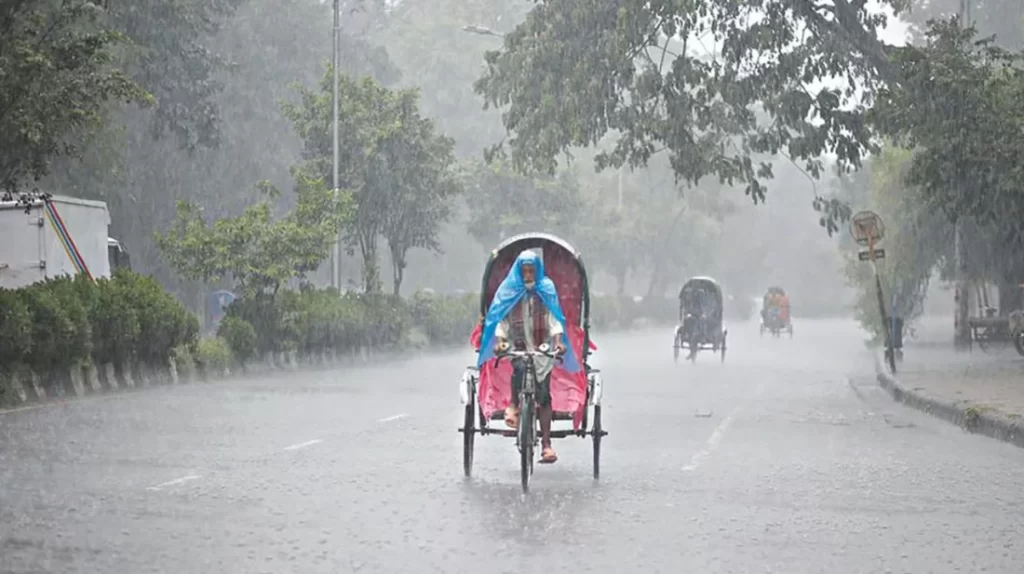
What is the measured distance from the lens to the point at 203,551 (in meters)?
9.04

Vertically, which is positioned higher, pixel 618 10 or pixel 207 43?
pixel 207 43

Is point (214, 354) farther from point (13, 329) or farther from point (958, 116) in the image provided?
point (958, 116)

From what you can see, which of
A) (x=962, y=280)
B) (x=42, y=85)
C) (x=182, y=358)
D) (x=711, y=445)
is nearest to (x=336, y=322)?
(x=182, y=358)

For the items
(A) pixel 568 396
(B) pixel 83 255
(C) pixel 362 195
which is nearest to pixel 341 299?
(C) pixel 362 195

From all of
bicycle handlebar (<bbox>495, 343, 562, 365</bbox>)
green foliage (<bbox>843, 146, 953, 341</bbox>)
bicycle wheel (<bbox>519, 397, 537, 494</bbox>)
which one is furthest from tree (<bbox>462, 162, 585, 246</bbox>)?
bicycle wheel (<bbox>519, 397, 537, 494</bbox>)

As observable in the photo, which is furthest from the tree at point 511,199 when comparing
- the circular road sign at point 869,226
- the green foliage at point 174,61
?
the circular road sign at point 869,226

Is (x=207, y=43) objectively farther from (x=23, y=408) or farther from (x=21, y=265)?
(x=23, y=408)

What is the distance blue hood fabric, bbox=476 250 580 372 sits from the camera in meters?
13.0

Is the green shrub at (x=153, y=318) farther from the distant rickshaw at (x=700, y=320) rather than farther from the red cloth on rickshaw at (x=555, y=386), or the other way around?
the distant rickshaw at (x=700, y=320)

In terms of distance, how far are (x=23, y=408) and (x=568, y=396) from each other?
9.68 metres

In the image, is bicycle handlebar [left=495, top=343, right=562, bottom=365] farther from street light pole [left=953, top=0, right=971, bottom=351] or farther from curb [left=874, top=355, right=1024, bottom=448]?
street light pole [left=953, top=0, right=971, bottom=351]

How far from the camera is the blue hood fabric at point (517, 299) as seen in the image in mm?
12961

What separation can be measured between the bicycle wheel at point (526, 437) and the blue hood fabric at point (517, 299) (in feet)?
2.73

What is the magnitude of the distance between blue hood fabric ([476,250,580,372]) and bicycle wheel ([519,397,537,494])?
0.83m
